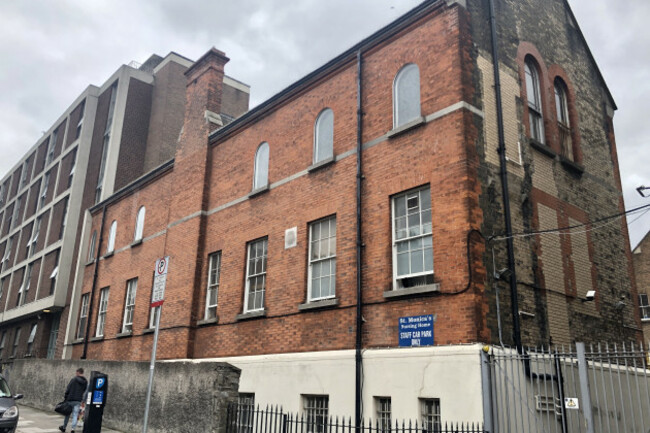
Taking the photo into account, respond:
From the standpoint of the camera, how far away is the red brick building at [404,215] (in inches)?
423

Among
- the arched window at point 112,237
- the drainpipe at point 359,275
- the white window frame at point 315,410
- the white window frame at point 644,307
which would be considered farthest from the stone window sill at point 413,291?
the white window frame at point 644,307

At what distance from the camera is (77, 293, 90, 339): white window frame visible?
24.1 m

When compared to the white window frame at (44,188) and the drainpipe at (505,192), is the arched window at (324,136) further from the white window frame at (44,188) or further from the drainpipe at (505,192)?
the white window frame at (44,188)

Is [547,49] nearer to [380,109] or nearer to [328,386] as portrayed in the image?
[380,109]

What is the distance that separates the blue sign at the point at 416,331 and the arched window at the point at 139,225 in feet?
45.1

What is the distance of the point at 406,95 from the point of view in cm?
1259

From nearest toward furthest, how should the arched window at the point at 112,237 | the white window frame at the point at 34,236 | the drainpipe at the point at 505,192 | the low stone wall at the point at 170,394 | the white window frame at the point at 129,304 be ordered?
the drainpipe at the point at 505,192, the low stone wall at the point at 170,394, the white window frame at the point at 129,304, the arched window at the point at 112,237, the white window frame at the point at 34,236

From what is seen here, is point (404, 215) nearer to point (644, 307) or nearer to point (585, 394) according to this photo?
point (585, 394)

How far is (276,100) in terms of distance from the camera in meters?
16.0

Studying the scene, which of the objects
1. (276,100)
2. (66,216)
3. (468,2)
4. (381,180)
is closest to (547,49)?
(468,2)

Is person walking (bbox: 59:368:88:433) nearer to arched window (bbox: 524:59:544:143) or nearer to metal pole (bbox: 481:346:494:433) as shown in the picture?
metal pole (bbox: 481:346:494:433)

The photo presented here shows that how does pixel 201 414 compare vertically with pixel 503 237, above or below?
below

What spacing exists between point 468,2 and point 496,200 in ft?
14.5

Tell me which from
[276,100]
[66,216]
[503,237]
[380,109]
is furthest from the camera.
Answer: [66,216]
